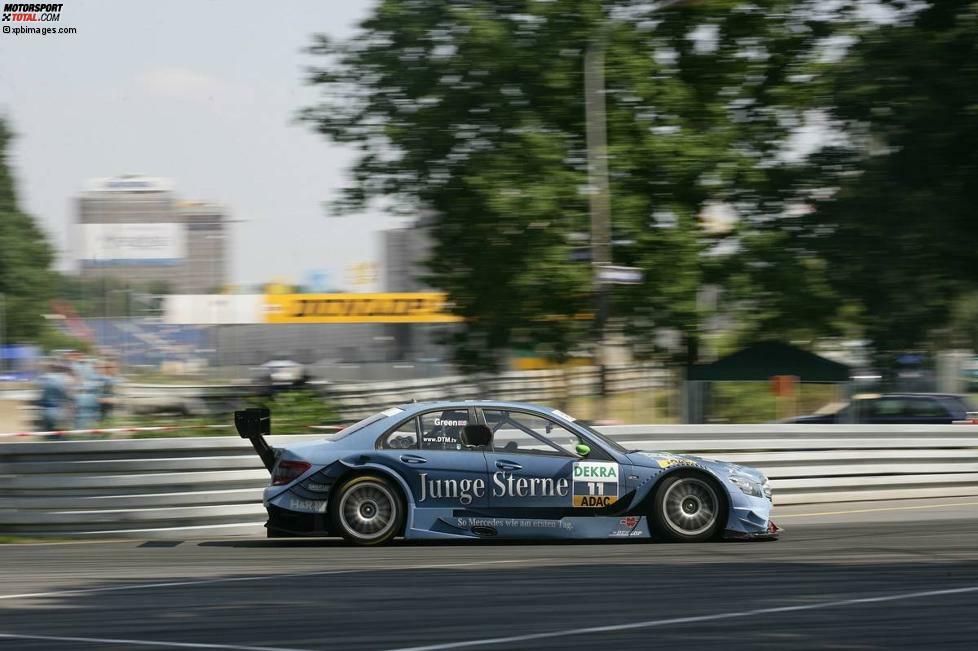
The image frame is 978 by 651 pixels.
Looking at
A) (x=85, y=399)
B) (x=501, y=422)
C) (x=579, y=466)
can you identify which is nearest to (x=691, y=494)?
(x=579, y=466)

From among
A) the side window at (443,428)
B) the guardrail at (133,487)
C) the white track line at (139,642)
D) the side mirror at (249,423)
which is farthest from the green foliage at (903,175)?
the white track line at (139,642)

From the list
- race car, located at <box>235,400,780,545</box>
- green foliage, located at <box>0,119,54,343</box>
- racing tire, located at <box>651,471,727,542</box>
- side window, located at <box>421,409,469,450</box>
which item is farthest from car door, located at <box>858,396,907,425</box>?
green foliage, located at <box>0,119,54,343</box>

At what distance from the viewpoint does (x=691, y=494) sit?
10.5 m

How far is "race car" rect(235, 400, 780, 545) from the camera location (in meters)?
10.3

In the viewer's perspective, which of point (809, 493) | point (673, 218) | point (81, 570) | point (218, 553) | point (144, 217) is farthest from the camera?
point (144, 217)

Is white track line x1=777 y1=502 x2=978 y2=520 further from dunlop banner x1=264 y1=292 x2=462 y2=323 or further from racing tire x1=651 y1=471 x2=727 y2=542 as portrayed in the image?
dunlop banner x1=264 y1=292 x2=462 y2=323

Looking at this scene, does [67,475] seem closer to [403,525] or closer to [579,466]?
[403,525]

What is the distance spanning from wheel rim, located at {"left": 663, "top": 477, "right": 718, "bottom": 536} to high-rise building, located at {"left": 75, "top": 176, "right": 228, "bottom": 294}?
3518cm

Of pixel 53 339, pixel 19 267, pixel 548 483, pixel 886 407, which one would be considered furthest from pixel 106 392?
pixel 53 339

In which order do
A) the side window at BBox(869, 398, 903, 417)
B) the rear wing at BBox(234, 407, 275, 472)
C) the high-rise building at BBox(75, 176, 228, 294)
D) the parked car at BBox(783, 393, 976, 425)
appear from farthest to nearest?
the high-rise building at BBox(75, 176, 228, 294), the side window at BBox(869, 398, 903, 417), the parked car at BBox(783, 393, 976, 425), the rear wing at BBox(234, 407, 275, 472)

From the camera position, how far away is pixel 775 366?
23.6 meters

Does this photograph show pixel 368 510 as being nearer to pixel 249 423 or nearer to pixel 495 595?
pixel 249 423

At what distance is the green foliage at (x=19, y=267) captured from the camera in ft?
211

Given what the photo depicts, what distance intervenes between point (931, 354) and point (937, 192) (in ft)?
11.5
